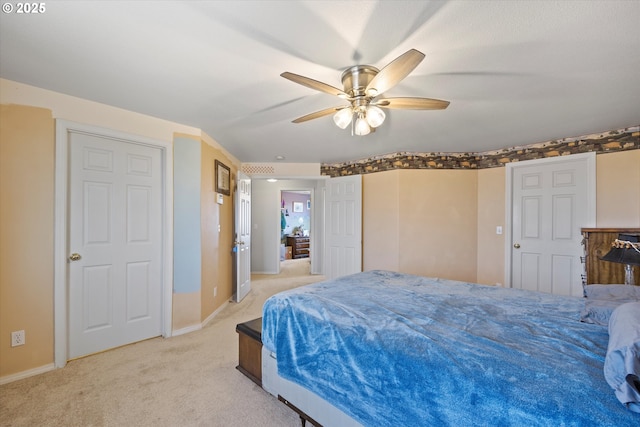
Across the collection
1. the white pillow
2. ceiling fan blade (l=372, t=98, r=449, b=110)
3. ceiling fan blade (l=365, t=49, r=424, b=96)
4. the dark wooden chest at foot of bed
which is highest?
ceiling fan blade (l=365, t=49, r=424, b=96)

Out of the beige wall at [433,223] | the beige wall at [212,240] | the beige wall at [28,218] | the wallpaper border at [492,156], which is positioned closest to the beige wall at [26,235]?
the beige wall at [28,218]

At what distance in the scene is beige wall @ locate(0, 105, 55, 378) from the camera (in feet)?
6.61

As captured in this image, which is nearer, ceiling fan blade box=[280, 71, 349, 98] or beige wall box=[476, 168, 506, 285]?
ceiling fan blade box=[280, 71, 349, 98]

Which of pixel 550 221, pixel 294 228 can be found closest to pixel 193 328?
pixel 550 221

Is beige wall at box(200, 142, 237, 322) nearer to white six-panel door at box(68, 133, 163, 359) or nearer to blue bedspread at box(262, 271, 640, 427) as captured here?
white six-panel door at box(68, 133, 163, 359)

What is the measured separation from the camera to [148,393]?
6.38 feet

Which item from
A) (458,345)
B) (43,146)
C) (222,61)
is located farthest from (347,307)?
(43,146)

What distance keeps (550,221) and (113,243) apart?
5040 mm

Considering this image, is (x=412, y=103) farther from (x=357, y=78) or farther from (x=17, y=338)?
(x=17, y=338)

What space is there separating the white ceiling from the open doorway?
18.9 feet

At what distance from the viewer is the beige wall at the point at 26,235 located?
2014mm

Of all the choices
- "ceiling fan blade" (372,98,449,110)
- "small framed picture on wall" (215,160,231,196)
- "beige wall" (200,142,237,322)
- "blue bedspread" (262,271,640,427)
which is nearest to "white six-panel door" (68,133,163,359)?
"beige wall" (200,142,237,322)

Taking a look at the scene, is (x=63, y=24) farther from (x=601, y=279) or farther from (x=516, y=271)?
(x=516, y=271)

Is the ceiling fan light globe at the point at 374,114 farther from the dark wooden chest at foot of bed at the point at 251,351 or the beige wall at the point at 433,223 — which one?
the beige wall at the point at 433,223
